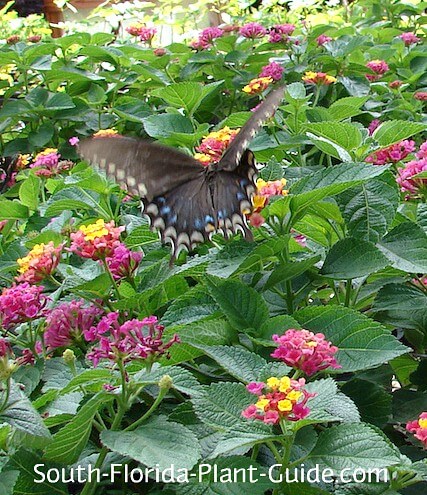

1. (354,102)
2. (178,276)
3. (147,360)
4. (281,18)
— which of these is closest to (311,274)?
(178,276)

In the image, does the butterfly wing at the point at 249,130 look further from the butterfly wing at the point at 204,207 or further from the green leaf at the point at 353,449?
the green leaf at the point at 353,449

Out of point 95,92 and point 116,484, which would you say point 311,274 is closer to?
point 116,484

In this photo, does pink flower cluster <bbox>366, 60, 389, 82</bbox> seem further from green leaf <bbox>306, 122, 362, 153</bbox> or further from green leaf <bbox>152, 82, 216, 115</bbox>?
green leaf <bbox>306, 122, 362, 153</bbox>

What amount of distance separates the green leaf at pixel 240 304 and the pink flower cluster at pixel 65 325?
195 mm

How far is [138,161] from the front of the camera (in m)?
1.20

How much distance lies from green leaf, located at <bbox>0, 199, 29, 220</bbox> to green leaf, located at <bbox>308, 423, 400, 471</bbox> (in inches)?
40.5

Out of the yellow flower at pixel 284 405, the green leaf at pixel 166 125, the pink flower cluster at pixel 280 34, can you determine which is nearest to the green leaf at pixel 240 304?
the yellow flower at pixel 284 405

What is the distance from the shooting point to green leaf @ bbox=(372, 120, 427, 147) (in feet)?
3.88

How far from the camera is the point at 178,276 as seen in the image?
1.13m

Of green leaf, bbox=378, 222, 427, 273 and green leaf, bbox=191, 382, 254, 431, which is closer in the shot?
green leaf, bbox=191, 382, 254, 431

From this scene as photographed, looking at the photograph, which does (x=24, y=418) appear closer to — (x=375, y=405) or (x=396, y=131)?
(x=375, y=405)

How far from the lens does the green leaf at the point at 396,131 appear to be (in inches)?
46.5

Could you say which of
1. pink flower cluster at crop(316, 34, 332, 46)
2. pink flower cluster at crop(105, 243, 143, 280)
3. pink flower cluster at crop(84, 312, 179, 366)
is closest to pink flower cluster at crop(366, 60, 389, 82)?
pink flower cluster at crop(316, 34, 332, 46)

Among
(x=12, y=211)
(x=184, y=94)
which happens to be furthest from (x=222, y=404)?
(x=184, y=94)
